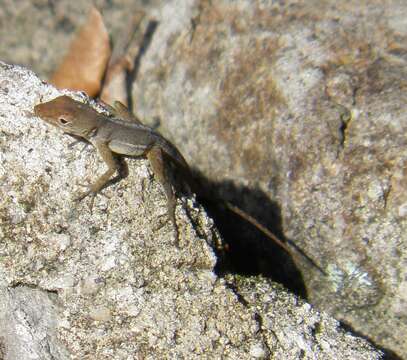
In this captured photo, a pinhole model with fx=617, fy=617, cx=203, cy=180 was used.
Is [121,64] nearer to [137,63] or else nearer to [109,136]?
[137,63]

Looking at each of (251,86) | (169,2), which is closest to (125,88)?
(169,2)

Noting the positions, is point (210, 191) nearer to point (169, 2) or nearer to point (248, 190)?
point (248, 190)

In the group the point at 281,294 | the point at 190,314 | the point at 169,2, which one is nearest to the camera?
the point at 190,314

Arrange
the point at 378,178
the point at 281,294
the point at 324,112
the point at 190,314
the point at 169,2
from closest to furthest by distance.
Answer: the point at 190,314
the point at 281,294
the point at 378,178
the point at 324,112
the point at 169,2

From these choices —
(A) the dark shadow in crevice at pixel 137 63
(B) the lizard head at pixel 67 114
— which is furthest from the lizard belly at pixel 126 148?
(A) the dark shadow in crevice at pixel 137 63

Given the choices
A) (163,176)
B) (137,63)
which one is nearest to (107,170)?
(163,176)

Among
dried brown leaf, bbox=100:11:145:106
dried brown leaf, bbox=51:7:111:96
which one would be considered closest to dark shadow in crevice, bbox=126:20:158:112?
dried brown leaf, bbox=100:11:145:106
